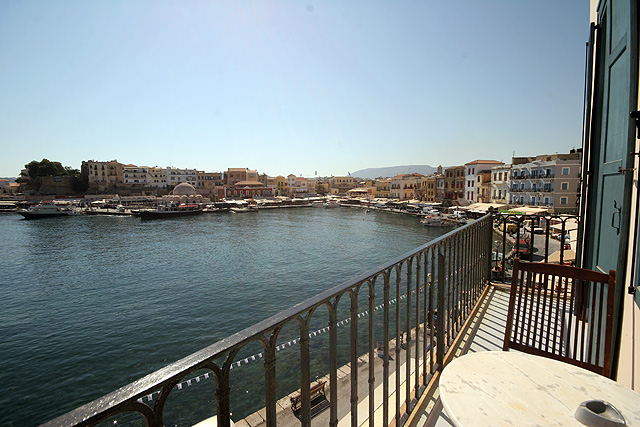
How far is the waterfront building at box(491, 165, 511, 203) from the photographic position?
4321 centimetres

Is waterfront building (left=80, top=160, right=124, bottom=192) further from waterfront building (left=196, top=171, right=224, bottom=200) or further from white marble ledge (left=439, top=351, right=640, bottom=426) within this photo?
white marble ledge (left=439, top=351, right=640, bottom=426)

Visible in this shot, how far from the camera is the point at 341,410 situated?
7.89 metres

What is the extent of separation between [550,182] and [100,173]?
88525 millimetres

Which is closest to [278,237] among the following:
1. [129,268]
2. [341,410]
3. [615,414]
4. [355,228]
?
[355,228]

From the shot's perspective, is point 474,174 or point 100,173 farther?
point 100,173

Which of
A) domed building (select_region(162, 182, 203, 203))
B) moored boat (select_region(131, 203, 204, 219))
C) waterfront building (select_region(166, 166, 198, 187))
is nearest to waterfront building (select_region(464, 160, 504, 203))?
moored boat (select_region(131, 203, 204, 219))

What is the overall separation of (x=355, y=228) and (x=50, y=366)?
36.1 meters

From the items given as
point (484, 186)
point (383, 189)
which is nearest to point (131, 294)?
point (484, 186)

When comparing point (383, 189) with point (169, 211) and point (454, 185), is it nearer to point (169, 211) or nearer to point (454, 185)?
point (454, 185)

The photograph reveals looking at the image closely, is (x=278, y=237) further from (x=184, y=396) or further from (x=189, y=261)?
(x=184, y=396)

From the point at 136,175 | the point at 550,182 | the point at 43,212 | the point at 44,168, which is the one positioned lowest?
the point at 43,212

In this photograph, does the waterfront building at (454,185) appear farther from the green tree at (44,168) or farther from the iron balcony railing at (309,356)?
the green tree at (44,168)

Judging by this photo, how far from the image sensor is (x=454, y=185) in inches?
2232

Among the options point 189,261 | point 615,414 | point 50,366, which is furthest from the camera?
point 189,261
